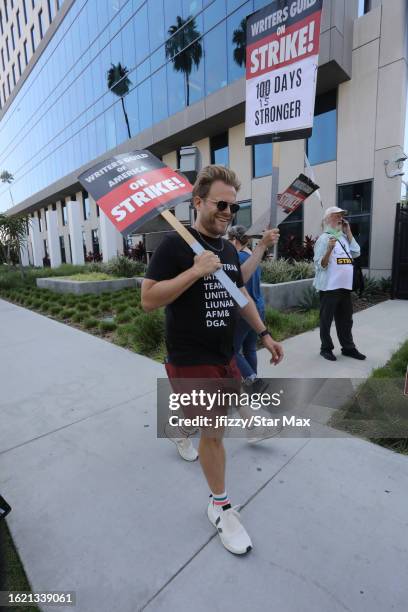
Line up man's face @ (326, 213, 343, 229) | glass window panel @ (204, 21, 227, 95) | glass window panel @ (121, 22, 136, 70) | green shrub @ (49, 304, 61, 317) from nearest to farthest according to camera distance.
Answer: man's face @ (326, 213, 343, 229)
green shrub @ (49, 304, 61, 317)
glass window panel @ (204, 21, 227, 95)
glass window panel @ (121, 22, 136, 70)

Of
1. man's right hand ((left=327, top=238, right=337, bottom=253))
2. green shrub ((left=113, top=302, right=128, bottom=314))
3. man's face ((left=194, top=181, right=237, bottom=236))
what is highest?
man's face ((left=194, top=181, right=237, bottom=236))

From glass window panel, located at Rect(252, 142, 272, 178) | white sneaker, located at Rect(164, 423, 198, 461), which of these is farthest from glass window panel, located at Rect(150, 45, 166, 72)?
white sneaker, located at Rect(164, 423, 198, 461)

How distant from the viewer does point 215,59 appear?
41.7 ft

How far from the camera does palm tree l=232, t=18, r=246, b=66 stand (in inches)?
455

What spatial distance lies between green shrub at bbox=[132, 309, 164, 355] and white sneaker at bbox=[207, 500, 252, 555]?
3.10 metres

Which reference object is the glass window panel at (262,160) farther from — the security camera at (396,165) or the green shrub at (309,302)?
the green shrub at (309,302)

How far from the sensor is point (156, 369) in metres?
4.25

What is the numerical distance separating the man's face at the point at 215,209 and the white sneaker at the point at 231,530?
1549mm

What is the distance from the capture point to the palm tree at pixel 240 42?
455 inches

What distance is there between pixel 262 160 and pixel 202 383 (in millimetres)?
12652

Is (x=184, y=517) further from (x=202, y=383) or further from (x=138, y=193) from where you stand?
(x=138, y=193)

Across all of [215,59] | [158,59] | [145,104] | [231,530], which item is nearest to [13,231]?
[145,104]

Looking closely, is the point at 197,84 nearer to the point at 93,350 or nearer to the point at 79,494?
the point at 93,350

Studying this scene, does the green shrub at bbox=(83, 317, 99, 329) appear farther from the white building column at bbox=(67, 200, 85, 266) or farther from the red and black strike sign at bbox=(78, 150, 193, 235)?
the white building column at bbox=(67, 200, 85, 266)
